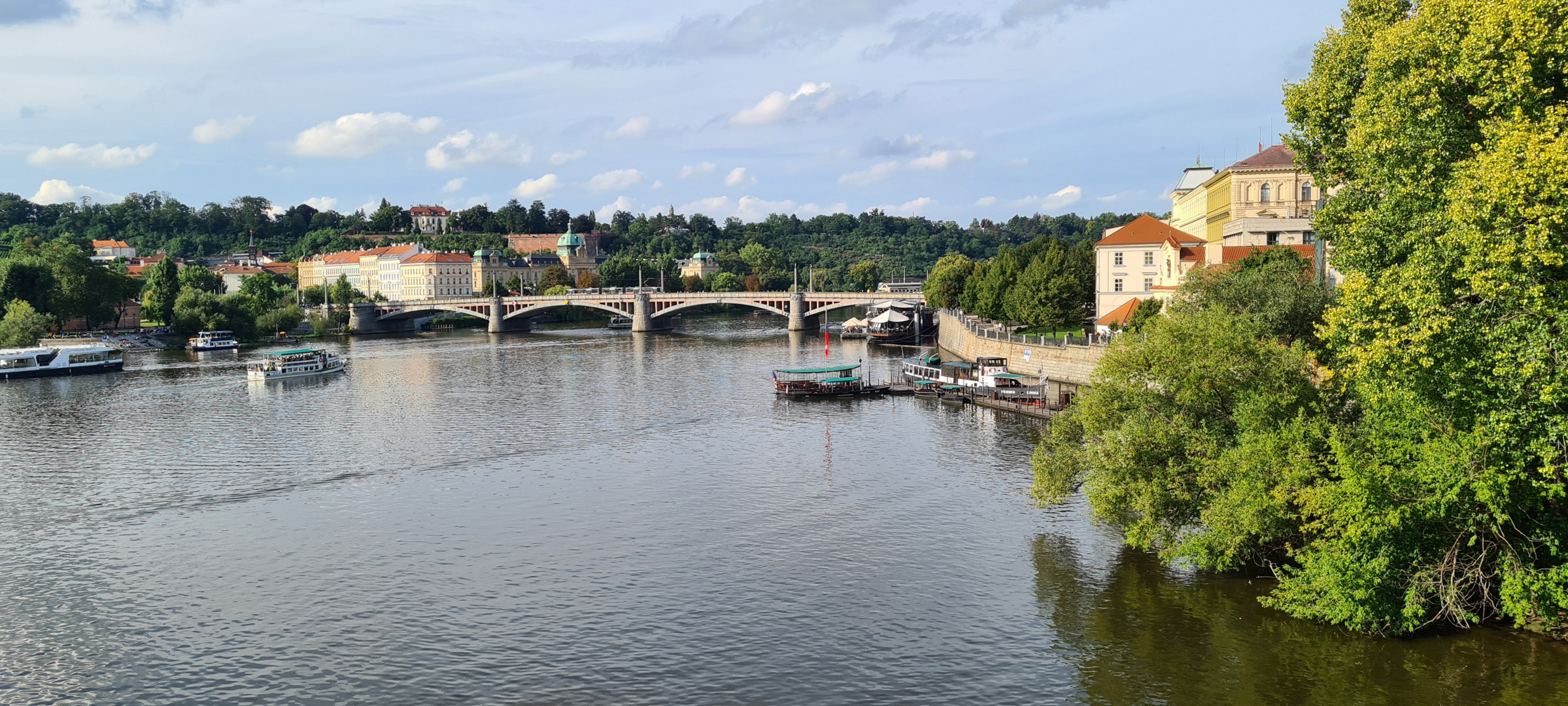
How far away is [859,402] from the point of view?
57.8 metres

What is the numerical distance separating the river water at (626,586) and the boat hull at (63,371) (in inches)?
1304

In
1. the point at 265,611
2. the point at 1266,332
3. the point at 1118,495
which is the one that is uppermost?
the point at 1266,332

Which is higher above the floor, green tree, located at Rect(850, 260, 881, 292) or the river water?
green tree, located at Rect(850, 260, 881, 292)

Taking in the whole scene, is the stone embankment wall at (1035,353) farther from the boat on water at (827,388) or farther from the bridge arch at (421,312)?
the bridge arch at (421,312)

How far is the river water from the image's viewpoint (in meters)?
20.7

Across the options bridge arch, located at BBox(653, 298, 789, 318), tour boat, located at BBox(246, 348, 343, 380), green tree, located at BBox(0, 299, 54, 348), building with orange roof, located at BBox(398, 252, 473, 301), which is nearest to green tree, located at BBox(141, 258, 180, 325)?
green tree, located at BBox(0, 299, 54, 348)

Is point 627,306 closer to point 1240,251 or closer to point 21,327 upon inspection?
point 21,327

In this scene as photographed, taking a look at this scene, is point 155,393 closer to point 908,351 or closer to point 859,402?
point 859,402

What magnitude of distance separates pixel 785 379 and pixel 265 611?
41.1 metres

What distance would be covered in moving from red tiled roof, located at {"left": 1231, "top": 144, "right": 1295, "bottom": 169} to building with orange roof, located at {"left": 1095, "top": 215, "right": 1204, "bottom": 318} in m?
5.36

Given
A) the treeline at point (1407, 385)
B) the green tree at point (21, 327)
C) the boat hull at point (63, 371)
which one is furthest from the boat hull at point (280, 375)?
the treeline at point (1407, 385)

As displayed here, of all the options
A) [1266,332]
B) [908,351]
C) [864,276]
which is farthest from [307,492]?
[864,276]

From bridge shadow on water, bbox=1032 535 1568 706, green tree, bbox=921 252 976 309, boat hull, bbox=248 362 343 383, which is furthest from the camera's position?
green tree, bbox=921 252 976 309

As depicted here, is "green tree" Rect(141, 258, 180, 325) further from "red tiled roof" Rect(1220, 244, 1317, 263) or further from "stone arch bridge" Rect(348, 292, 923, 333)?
"red tiled roof" Rect(1220, 244, 1317, 263)
